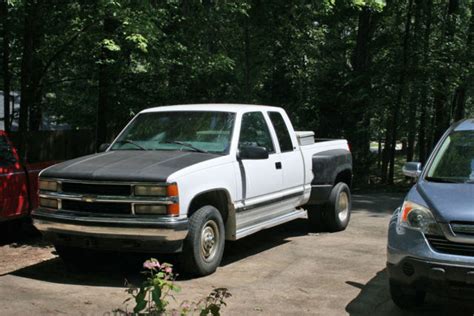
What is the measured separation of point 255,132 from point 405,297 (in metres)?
3.16

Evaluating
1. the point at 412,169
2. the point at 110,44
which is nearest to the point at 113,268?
the point at 412,169

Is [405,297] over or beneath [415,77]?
beneath

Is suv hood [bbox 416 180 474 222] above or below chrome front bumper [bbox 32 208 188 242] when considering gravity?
above

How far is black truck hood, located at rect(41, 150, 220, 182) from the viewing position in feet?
19.5

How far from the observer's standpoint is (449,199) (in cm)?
479

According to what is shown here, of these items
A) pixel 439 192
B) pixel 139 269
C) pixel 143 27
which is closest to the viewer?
pixel 439 192

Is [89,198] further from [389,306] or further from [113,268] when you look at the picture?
[389,306]

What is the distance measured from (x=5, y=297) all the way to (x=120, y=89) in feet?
28.3

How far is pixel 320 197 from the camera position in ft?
29.0

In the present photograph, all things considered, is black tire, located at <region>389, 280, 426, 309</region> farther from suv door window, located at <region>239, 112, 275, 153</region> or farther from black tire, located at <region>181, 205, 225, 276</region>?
suv door window, located at <region>239, 112, 275, 153</region>

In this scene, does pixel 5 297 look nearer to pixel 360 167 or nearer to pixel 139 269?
pixel 139 269

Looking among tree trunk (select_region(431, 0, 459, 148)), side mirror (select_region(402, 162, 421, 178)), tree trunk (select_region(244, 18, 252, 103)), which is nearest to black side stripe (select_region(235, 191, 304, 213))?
side mirror (select_region(402, 162, 421, 178))

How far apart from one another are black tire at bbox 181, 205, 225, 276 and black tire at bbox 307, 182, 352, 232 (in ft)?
9.11

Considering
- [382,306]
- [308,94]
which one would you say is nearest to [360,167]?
[308,94]
